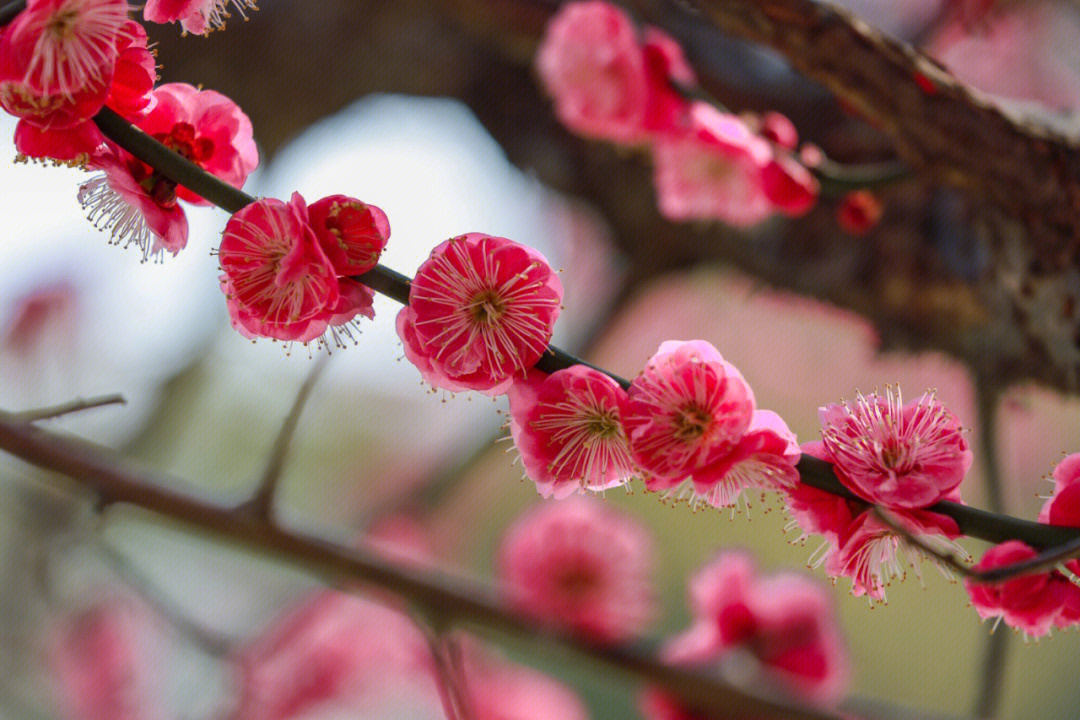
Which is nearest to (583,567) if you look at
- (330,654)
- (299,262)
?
(330,654)

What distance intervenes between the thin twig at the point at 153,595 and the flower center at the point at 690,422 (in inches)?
13.6

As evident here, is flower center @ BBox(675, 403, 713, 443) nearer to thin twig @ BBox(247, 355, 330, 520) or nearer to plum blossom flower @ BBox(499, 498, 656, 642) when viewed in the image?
thin twig @ BBox(247, 355, 330, 520)

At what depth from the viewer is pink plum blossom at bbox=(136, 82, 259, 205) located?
34cm

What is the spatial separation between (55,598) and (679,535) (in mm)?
1774

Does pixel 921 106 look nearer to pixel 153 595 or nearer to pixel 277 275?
pixel 277 275

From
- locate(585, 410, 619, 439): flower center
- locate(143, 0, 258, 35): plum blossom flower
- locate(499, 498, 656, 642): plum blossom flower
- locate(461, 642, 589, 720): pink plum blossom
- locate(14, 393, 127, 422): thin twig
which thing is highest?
locate(143, 0, 258, 35): plum blossom flower

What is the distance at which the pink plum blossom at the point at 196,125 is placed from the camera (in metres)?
0.34

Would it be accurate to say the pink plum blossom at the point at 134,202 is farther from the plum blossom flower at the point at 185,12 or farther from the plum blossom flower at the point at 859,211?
the plum blossom flower at the point at 859,211

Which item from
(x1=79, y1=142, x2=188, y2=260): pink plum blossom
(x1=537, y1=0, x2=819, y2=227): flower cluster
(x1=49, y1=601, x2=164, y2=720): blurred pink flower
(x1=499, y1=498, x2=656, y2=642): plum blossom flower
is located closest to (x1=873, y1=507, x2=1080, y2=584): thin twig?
(x1=79, y1=142, x2=188, y2=260): pink plum blossom

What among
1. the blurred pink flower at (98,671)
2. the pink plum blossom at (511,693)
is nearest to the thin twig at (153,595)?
the pink plum blossom at (511,693)

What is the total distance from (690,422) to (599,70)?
0.47 m

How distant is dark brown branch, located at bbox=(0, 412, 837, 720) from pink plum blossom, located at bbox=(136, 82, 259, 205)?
0.20 metres

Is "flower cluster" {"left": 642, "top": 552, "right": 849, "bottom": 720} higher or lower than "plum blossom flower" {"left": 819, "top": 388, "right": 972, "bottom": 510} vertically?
lower

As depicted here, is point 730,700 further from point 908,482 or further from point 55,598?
point 55,598
